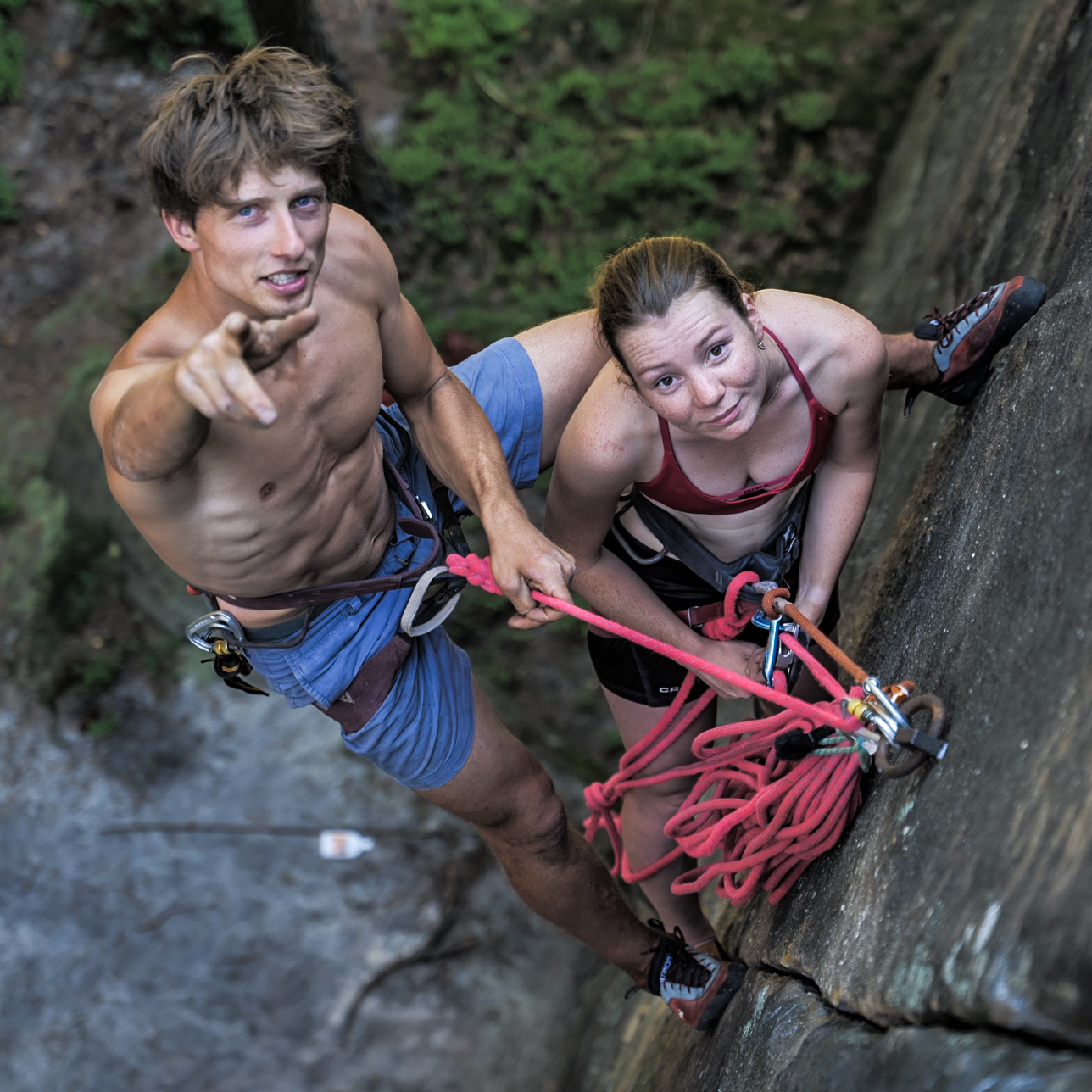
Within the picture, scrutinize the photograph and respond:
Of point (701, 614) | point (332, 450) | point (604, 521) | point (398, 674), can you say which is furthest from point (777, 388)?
point (398, 674)

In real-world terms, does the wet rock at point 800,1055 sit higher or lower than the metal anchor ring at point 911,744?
lower

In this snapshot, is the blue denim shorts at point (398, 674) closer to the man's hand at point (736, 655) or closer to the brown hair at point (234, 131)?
the man's hand at point (736, 655)

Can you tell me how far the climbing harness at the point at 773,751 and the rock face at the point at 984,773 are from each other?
55mm

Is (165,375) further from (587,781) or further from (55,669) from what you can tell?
(55,669)

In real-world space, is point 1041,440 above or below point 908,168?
below

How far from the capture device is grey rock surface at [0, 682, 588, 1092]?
11.9ft

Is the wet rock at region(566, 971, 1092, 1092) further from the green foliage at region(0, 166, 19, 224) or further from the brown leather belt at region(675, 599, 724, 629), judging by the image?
the green foliage at region(0, 166, 19, 224)

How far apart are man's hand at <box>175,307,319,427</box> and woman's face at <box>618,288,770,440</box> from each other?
0.67 m

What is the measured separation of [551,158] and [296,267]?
3646 millimetres

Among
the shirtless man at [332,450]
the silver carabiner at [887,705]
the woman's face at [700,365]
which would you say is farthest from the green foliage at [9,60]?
the silver carabiner at [887,705]

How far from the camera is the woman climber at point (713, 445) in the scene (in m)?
1.86

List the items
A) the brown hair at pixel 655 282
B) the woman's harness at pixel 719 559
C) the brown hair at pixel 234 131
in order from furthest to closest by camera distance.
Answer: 1. the woman's harness at pixel 719 559
2. the brown hair at pixel 655 282
3. the brown hair at pixel 234 131

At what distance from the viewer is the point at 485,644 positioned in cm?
467

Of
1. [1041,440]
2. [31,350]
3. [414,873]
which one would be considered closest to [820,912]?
[1041,440]
